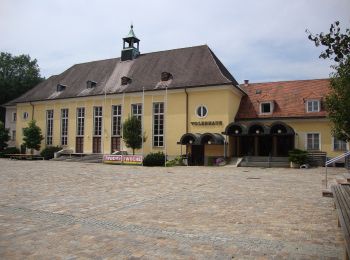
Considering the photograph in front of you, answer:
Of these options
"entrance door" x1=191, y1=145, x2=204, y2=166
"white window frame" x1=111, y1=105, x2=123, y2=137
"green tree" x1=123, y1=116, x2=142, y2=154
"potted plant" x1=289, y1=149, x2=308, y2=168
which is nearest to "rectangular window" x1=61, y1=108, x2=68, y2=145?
"white window frame" x1=111, y1=105, x2=123, y2=137

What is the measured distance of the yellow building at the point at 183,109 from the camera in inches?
1224

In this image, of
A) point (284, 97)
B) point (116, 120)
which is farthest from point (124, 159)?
point (284, 97)

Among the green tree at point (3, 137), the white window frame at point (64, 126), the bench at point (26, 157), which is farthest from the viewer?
the green tree at point (3, 137)

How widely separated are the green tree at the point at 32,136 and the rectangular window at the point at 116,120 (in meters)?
10.1

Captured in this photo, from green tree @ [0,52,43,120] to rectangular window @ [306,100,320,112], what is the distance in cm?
4818

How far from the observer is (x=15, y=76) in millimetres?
61375

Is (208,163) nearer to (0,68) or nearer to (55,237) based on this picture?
(55,237)

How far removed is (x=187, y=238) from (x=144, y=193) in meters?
6.12

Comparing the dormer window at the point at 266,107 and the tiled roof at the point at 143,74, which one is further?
the tiled roof at the point at 143,74

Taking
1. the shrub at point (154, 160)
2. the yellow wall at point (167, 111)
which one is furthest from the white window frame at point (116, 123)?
the shrub at point (154, 160)

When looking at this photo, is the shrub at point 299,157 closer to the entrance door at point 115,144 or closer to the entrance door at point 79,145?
the entrance door at point 115,144

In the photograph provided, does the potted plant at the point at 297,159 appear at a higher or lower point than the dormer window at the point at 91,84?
lower

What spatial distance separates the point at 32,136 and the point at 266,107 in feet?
87.5

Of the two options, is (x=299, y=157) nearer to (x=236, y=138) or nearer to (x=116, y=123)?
(x=236, y=138)
